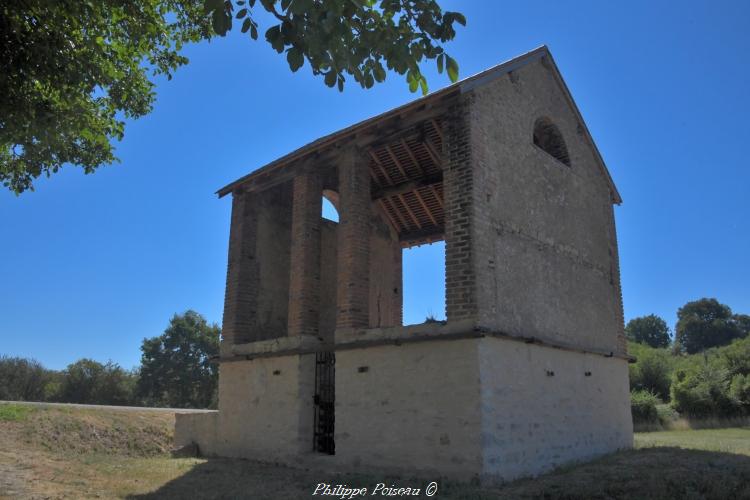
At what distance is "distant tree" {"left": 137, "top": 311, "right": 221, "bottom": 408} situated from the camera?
154 ft

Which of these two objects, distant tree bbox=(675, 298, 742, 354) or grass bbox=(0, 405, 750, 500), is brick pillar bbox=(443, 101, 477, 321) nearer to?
grass bbox=(0, 405, 750, 500)

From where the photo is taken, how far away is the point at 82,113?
Answer: 802cm

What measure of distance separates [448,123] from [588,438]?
697 cm

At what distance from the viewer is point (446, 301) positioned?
946 cm

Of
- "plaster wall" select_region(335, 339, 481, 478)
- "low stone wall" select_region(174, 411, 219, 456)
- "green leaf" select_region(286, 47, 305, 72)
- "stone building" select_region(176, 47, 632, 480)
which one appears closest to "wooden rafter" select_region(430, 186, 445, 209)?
"stone building" select_region(176, 47, 632, 480)

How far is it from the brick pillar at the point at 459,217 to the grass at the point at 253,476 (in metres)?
2.79

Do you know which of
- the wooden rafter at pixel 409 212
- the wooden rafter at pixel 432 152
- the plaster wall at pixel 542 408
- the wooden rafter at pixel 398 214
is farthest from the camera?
the wooden rafter at pixel 398 214

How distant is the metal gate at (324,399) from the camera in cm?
1156

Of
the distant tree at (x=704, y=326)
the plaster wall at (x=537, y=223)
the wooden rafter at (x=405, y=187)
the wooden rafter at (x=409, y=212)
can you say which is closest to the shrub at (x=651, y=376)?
the plaster wall at (x=537, y=223)

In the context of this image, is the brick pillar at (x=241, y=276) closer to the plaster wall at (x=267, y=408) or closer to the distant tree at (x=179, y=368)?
the plaster wall at (x=267, y=408)

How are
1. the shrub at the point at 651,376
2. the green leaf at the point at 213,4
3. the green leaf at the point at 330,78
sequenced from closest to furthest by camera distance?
the green leaf at the point at 213,4
the green leaf at the point at 330,78
the shrub at the point at 651,376

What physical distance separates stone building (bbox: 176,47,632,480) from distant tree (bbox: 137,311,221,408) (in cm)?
3431

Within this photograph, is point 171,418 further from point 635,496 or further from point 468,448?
point 635,496

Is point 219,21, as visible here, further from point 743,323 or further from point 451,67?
point 743,323
